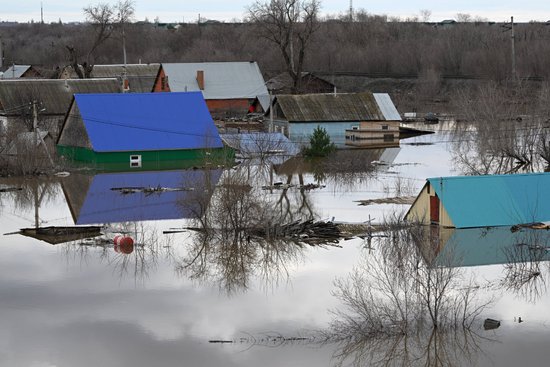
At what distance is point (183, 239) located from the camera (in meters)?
18.6

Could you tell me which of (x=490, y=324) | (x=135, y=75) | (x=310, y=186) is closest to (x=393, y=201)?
(x=310, y=186)

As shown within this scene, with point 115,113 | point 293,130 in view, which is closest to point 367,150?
point 293,130

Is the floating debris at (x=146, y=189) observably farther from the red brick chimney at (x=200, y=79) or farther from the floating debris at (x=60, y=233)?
the red brick chimney at (x=200, y=79)

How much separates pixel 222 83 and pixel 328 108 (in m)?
12.4

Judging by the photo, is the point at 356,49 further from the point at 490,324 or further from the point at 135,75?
the point at 490,324

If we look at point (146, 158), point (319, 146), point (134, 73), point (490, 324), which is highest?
point (134, 73)

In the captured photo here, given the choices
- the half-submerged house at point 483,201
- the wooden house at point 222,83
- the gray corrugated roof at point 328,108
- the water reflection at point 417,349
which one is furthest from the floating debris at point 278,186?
the wooden house at point 222,83

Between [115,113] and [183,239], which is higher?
[115,113]

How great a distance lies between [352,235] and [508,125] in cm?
1224

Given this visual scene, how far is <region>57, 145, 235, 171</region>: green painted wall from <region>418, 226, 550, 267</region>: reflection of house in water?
36.5ft

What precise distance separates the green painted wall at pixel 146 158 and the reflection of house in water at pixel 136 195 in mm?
1170

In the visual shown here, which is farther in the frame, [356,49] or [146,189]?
[356,49]

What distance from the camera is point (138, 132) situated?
3034cm

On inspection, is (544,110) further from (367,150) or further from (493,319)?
(493,319)
